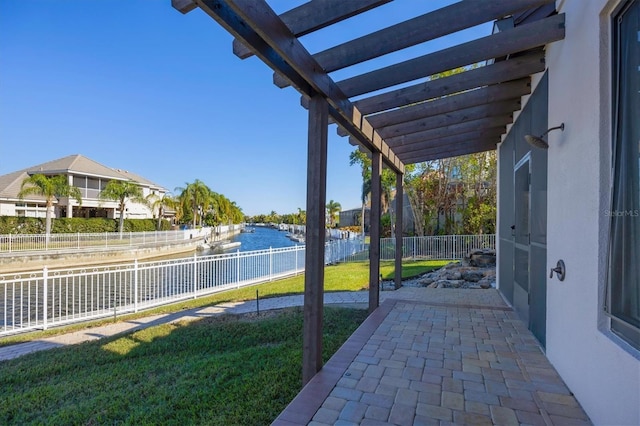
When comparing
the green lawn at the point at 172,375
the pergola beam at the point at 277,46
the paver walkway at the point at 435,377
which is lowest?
the green lawn at the point at 172,375

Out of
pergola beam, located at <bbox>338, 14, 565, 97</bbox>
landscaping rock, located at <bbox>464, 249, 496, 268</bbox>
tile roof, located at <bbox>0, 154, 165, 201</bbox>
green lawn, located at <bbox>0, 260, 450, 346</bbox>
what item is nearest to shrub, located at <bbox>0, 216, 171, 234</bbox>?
tile roof, located at <bbox>0, 154, 165, 201</bbox>

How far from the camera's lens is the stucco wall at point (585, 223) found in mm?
1767

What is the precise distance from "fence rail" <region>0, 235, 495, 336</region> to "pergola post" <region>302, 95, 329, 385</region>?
17.3 feet

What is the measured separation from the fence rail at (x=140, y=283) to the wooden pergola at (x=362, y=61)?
5434 mm

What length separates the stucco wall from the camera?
1767 millimetres

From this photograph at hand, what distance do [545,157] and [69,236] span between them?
68.8ft

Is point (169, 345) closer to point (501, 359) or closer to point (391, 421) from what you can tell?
point (391, 421)

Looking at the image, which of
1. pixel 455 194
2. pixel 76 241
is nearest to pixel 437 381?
pixel 455 194

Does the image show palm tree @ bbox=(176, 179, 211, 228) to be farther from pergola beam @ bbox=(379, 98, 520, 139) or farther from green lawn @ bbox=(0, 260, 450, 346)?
pergola beam @ bbox=(379, 98, 520, 139)

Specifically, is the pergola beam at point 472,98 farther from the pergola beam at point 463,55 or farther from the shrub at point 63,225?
the shrub at point 63,225

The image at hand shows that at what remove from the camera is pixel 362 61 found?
2699 mm

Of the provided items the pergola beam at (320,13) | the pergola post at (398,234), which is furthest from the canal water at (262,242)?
the pergola beam at (320,13)

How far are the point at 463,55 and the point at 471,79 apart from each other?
2.07 ft

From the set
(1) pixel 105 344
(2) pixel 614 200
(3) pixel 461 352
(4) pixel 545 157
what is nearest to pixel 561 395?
→ (3) pixel 461 352
